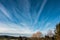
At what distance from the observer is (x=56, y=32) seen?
1820 cm

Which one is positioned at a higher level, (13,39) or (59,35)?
(13,39)

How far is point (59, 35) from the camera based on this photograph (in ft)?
57.6

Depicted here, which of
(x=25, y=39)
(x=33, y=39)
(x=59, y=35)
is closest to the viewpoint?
(x=59, y=35)

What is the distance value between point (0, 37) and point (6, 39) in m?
1.47

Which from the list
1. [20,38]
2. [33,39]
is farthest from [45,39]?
[20,38]

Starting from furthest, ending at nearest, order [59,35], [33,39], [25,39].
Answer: [25,39], [33,39], [59,35]

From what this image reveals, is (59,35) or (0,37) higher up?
(0,37)

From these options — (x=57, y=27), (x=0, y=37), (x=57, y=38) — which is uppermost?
(x=0, y=37)

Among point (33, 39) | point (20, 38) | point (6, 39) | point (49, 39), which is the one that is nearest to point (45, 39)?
point (49, 39)

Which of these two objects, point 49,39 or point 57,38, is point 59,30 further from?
point 49,39

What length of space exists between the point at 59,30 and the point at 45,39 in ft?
47.7

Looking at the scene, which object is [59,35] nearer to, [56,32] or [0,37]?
[56,32]

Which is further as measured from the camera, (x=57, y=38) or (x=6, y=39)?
(x=6, y=39)

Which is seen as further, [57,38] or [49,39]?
[49,39]
